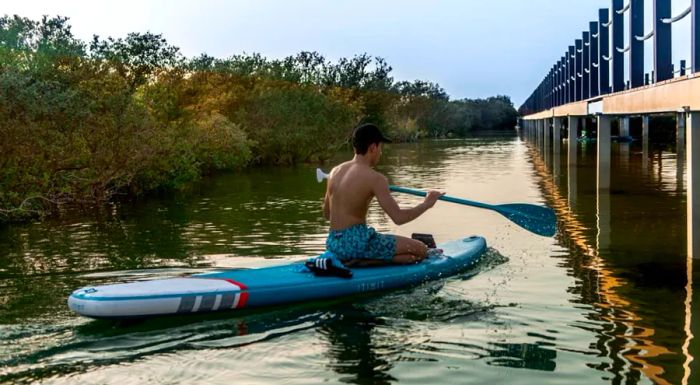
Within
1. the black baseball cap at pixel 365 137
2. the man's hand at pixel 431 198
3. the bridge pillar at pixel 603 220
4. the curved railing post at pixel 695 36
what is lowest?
the bridge pillar at pixel 603 220

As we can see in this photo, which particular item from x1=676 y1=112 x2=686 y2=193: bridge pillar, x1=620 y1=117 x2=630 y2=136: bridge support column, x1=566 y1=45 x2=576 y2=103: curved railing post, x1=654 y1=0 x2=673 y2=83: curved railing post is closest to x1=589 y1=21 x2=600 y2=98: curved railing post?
x1=676 y1=112 x2=686 y2=193: bridge pillar

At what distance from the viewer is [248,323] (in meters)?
7.13

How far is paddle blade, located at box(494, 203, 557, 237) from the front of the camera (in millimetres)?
9977

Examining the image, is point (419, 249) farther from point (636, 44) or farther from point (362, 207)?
point (636, 44)

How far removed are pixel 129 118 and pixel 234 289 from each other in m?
12.8

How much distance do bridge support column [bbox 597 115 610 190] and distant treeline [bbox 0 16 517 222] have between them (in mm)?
9466

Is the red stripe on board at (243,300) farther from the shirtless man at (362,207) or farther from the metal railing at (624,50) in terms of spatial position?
the metal railing at (624,50)

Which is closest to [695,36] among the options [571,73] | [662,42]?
[662,42]

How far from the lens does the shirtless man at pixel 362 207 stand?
25.8 feet

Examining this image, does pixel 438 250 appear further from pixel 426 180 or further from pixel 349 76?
pixel 349 76

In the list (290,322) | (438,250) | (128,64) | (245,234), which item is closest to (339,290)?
(290,322)

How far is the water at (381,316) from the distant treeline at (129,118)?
1737mm

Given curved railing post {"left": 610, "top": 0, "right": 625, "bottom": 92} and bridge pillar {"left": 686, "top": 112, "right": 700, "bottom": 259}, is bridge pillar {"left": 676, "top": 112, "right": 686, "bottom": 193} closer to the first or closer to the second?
curved railing post {"left": 610, "top": 0, "right": 625, "bottom": 92}

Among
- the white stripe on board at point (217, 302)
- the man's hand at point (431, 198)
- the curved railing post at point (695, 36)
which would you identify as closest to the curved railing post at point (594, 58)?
the curved railing post at point (695, 36)
